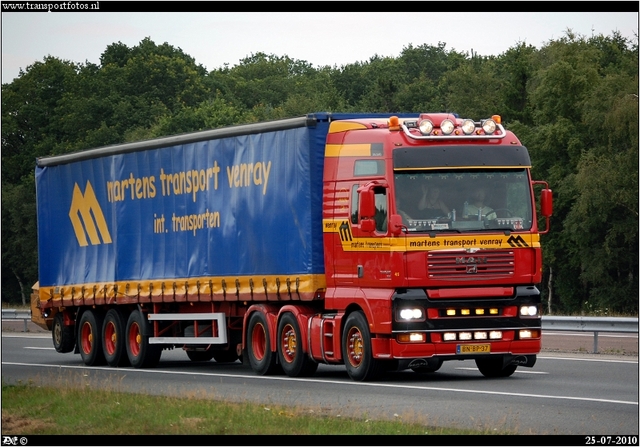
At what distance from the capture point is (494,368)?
20.5 metres

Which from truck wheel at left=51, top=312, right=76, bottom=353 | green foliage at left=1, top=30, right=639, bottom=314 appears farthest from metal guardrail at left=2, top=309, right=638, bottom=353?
green foliage at left=1, top=30, right=639, bottom=314

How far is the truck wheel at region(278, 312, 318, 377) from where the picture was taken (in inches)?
823

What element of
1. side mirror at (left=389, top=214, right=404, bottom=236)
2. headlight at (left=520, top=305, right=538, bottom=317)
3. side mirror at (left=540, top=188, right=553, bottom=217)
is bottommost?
headlight at (left=520, top=305, right=538, bottom=317)

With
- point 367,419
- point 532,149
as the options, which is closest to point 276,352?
point 367,419

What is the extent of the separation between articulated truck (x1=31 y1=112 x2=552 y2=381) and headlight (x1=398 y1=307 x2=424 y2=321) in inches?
0.8

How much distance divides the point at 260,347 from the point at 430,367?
3240mm

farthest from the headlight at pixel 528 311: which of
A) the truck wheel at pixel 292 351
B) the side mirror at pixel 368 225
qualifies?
the truck wheel at pixel 292 351

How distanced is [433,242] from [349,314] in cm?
191

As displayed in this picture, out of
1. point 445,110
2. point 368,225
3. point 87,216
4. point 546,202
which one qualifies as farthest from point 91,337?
point 445,110

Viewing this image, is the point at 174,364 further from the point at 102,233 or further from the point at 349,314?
the point at 349,314

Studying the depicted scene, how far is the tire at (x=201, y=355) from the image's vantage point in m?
26.5

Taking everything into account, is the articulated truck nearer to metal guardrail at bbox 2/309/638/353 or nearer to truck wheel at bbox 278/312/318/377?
truck wheel at bbox 278/312/318/377

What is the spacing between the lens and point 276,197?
71.2ft

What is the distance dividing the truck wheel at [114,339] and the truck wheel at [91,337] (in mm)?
179
